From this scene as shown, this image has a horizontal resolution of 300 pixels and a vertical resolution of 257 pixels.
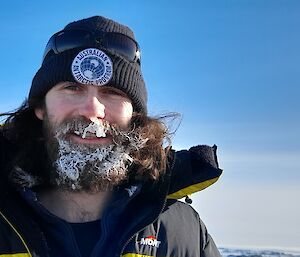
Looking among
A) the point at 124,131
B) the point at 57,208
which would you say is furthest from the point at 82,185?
the point at 124,131

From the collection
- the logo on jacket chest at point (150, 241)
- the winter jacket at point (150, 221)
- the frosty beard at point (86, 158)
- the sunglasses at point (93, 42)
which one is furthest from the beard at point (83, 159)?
the sunglasses at point (93, 42)

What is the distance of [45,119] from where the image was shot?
9.86 ft

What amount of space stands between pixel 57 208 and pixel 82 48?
93 centimetres

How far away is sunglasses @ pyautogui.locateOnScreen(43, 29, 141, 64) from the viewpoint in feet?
10.0

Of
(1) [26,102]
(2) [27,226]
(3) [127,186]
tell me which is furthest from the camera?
(1) [26,102]

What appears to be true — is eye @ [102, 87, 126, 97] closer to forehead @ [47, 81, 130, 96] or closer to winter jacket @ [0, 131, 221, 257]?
forehead @ [47, 81, 130, 96]

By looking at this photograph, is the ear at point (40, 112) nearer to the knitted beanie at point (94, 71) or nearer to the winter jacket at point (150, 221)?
the knitted beanie at point (94, 71)

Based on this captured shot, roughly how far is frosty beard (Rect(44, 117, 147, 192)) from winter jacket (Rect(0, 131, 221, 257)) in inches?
6.3

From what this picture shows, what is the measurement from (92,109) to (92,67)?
29cm

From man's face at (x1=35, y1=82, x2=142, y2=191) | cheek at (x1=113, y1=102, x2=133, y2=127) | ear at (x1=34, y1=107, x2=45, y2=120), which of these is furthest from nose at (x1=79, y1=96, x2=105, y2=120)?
ear at (x1=34, y1=107, x2=45, y2=120)

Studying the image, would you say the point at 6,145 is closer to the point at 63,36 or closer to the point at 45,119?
the point at 45,119

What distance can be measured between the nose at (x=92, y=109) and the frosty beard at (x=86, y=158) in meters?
0.04

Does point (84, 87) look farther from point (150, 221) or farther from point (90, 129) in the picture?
point (150, 221)

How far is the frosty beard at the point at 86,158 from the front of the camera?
273 cm
